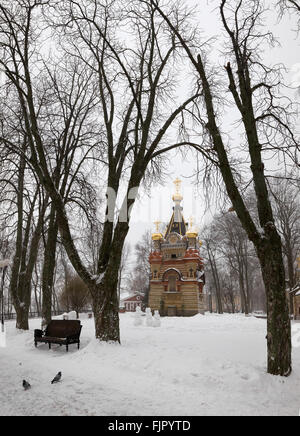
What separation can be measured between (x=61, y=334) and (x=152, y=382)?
Result: 5448 mm

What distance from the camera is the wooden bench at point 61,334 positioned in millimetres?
9805

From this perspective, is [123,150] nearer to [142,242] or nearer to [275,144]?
[275,144]

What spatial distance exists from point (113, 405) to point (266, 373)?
3.14 metres

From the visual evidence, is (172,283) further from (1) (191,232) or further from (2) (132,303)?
(2) (132,303)

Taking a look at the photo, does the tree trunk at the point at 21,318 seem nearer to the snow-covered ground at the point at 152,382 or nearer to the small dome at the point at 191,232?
the snow-covered ground at the point at 152,382

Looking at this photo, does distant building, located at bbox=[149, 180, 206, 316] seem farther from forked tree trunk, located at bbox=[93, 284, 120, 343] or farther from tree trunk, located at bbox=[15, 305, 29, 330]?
forked tree trunk, located at bbox=[93, 284, 120, 343]

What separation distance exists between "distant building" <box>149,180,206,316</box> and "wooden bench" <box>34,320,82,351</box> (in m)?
23.1

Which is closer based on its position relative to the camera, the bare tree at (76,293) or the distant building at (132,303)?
the bare tree at (76,293)

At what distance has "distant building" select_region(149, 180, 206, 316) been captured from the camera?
3259 centimetres

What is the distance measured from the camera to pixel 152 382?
19.8ft

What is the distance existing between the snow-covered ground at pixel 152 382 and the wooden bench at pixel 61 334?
3.43ft

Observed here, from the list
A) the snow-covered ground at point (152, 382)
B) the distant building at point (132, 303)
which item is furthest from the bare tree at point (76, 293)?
the snow-covered ground at point (152, 382)

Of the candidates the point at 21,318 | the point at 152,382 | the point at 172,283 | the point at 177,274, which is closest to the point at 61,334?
the point at 21,318
